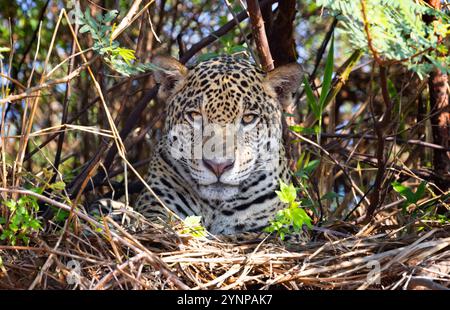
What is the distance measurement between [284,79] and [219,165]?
0.98 metres

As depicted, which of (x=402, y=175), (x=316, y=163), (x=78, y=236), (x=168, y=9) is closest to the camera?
(x=78, y=236)

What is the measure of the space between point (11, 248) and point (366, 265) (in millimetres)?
1973

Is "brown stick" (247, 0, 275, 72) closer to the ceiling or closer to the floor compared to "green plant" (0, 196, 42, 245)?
closer to the ceiling

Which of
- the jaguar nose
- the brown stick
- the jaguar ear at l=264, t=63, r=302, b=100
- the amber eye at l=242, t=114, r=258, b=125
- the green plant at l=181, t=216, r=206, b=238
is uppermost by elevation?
the brown stick

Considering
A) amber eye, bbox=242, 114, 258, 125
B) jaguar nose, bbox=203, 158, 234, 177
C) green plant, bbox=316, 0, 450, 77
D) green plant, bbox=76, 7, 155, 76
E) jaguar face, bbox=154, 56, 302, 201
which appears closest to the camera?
green plant, bbox=316, 0, 450, 77

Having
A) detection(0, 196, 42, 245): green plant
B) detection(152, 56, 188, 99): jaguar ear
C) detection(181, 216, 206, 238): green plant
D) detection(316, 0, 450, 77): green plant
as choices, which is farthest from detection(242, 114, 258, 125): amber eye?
detection(0, 196, 42, 245): green plant

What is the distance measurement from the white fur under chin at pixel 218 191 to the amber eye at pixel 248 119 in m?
0.46

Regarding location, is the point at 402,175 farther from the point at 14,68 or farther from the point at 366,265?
the point at 14,68

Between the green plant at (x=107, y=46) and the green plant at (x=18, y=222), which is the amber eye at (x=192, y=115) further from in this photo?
the green plant at (x=18, y=222)

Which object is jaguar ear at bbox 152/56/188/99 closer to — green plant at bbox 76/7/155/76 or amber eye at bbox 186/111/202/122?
amber eye at bbox 186/111/202/122

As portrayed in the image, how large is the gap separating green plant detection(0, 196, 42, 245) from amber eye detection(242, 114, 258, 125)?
68.5 inches

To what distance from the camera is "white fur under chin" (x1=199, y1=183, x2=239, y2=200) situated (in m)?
5.80

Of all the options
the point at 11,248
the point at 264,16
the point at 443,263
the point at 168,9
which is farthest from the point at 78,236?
the point at 168,9

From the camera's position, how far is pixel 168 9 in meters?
9.24
